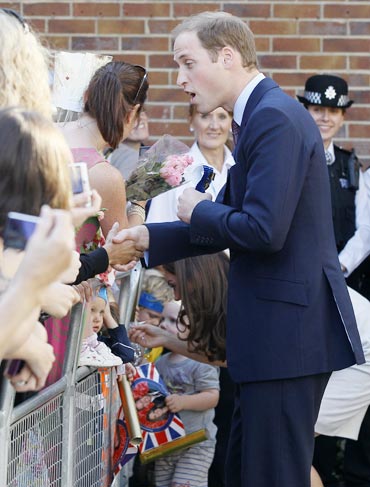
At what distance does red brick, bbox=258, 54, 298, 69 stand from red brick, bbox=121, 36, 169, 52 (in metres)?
0.58

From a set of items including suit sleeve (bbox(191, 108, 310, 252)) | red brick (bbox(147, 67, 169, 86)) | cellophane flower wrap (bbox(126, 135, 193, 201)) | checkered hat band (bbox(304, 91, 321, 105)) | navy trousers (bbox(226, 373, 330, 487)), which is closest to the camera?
Answer: suit sleeve (bbox(191, 108, 310, 252))

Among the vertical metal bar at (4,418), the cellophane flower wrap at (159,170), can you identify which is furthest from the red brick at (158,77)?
the vertical metal bar at (4,418)

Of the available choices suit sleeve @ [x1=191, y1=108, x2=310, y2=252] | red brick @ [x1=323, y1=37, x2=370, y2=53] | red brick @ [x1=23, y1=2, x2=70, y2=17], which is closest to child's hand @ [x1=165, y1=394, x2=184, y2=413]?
suit sleeve @ [x1=191, y1=108, x2=310, y2=252]

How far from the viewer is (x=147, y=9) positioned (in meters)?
6.52

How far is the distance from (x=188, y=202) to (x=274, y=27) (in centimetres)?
301

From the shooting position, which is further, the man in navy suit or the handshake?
the handshake

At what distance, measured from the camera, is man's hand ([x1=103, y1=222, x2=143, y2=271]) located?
12.5 ft

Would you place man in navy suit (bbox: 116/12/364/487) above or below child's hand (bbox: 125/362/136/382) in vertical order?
above

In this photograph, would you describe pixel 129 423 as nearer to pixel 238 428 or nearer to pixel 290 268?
pixel 238 428

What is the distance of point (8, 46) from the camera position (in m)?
2.67

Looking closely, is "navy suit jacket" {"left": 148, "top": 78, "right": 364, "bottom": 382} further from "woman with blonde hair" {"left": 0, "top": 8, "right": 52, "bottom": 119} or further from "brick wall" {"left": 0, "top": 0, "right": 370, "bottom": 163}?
"brick wall" {"left": 0, "top": 0, "right": 370, "bottom": 163}

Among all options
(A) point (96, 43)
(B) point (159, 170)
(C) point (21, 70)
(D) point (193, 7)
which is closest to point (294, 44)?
(D) point (193, 7)

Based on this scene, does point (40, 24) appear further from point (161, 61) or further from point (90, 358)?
point (90, 358)

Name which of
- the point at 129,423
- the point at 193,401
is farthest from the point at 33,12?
the point at 129,423
